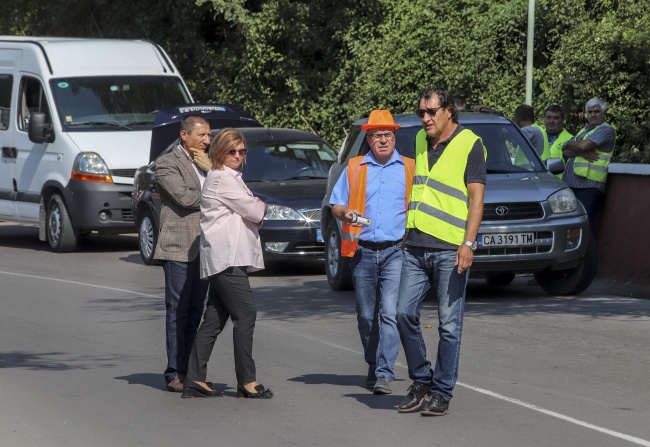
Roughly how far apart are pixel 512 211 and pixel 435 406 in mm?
5431

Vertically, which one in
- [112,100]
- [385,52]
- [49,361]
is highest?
[385,52]

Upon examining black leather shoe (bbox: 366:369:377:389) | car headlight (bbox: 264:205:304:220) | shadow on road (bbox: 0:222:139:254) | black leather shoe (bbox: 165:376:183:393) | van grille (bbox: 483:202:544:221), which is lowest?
shadow on road (bbox: 0:222:139:254)

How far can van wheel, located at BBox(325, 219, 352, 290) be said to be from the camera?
14406 millimetres

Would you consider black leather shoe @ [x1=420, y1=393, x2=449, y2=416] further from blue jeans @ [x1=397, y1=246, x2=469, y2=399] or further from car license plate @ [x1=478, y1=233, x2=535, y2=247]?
car license plate @ [x1=478, y1=233, x2=535, y2=247]

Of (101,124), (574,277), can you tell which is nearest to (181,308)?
(574,277)

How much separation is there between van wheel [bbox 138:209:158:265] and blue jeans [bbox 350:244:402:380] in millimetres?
8892

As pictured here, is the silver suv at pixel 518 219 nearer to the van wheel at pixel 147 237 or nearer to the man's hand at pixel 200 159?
the van wheel at pixel 147 237

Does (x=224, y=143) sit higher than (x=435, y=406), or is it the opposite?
(x=224, y=143)

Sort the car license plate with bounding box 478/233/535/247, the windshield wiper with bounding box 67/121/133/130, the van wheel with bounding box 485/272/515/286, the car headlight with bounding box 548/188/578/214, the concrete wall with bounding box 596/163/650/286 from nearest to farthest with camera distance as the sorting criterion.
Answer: the car license plate with bounding box 478/233/535/247
the car headlight with bounding box 548/188/578/214
the concrete wall with bounding box 596/163/650/286
the van wheel with bounding box 485/272/515/286
the windshield wiper with bounding box 67/121/133/130

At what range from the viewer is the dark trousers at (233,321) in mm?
8602

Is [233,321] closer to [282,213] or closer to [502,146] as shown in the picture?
[502,146]

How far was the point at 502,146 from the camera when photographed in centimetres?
1424

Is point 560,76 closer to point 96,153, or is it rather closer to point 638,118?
point 638,118

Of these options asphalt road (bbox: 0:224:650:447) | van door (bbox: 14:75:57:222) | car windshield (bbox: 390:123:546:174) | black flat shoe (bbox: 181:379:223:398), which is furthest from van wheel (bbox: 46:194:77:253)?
black flat shoe (bbox: 181:379:223:398)
